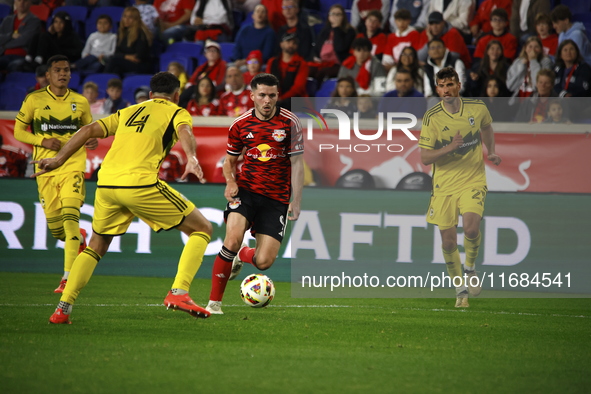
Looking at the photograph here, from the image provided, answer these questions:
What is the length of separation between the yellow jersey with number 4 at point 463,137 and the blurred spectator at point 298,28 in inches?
218

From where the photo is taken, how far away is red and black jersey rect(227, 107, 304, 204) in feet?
24.1

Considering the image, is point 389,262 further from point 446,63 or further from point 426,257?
point 446,63

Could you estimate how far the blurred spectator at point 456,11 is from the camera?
545 inches

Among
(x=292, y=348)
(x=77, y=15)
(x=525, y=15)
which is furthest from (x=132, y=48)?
(x=292, y=348)

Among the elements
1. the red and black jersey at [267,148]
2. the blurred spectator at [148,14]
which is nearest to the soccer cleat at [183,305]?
the red and black jersey at [267,148]

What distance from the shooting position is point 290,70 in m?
13.2

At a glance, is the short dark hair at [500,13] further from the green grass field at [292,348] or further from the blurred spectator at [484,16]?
the green grass field at [292,348]

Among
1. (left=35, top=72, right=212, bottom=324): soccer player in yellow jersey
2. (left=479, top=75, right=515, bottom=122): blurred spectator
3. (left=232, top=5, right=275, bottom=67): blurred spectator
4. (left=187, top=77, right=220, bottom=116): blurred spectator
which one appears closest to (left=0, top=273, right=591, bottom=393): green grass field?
(left=35, top=72, right=212, bottom=324): soccer player in yellow jersey

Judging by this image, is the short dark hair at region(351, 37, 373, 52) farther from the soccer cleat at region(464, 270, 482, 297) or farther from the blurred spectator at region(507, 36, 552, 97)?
the soccer cleat at region(464, 270, 482, 297)

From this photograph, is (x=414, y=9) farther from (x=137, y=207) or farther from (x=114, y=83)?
(x=137, y=207)

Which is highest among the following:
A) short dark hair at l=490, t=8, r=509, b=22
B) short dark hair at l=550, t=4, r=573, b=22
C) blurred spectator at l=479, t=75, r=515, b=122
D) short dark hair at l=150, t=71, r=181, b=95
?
short dark hair at l=490, t=8, r=509, b=22

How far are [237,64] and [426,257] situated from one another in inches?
220

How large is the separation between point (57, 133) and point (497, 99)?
6.30 meters

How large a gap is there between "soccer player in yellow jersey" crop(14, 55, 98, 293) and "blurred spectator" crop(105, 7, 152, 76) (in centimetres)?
557
